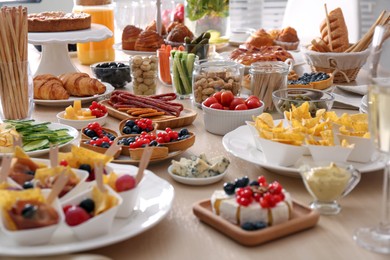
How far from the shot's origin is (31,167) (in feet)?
3.48

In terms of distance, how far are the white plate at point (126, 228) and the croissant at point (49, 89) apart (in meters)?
0.73

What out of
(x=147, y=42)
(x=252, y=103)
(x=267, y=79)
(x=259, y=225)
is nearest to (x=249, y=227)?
(x=259, y=225)

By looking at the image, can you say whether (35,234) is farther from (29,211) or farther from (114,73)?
(114,73)

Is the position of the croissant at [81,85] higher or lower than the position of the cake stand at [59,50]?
lower

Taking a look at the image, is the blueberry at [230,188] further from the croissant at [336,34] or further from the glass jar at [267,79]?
the croissant at [336,34]

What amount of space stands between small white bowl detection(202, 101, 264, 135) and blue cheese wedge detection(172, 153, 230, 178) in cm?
33

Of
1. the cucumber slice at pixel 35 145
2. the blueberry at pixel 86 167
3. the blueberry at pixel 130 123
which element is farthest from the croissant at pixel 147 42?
the blueberry at pixel 86 167

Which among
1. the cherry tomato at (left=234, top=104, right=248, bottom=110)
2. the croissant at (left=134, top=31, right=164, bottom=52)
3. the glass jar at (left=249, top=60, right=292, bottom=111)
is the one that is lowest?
the cherry tomato at (left=234, top=104, right=248, bottom=110)

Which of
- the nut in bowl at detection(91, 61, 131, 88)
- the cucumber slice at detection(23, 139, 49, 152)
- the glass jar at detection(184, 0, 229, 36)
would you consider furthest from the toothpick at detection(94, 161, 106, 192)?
the glass jar at detection(184, 0, 229, 36)

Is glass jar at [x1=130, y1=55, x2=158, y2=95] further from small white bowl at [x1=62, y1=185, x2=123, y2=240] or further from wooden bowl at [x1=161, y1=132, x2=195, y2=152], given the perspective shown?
small white bowl at [x1=62, y1=185, x2=123, y2=240]

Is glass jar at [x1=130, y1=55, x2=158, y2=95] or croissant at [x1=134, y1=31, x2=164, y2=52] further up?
croissant at [x1=134, y1=31, x2=164, y2=52]

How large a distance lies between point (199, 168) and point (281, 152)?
5.9 inches

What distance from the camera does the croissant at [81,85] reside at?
185 centimetres

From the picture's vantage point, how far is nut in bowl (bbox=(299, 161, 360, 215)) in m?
1.05
